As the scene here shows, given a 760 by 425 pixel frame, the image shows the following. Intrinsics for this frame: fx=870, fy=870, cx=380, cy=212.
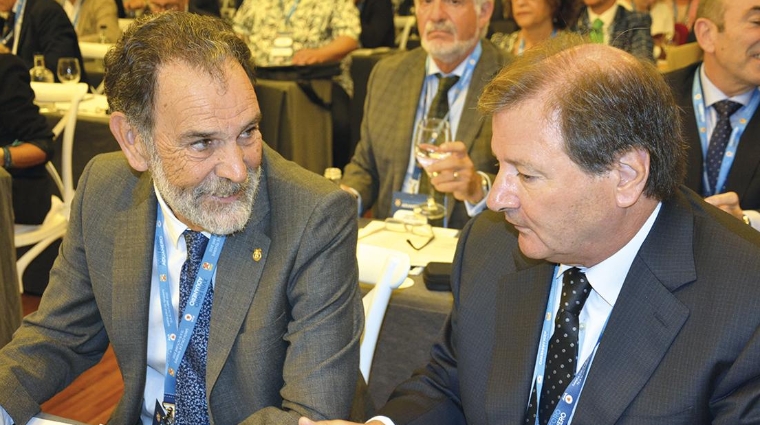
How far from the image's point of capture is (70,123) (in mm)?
4500

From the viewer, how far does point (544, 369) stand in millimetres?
1698

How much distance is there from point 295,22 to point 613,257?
16.7 feet

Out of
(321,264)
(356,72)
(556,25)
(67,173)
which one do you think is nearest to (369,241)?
(321,264)

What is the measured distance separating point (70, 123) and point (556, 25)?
283 cm

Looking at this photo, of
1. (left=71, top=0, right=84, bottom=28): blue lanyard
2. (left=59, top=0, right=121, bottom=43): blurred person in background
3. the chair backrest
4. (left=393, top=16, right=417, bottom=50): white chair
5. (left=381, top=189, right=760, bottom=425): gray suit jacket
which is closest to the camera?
(left=381, top=189, right=760, bottom=425): gray suit jacket

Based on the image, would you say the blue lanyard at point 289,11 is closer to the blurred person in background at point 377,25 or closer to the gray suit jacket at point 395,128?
the blurred person in background at point 377,25

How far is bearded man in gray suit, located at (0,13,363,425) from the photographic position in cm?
181

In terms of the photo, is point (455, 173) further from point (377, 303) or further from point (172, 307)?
point (172, 307)

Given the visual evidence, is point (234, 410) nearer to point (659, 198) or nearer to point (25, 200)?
point (659, 198)

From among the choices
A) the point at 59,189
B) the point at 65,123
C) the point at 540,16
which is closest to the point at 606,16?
the point at 540,16

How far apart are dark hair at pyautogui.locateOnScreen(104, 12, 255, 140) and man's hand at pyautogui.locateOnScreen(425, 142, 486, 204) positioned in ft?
4.21

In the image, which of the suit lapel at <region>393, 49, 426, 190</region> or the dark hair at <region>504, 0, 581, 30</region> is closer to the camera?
the suit lapel at <region>393, 49, 426, 190</region>

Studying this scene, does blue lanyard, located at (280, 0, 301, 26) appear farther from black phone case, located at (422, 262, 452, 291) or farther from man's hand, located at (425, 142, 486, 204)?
black phone case, located at (422, 262, 452, 291)

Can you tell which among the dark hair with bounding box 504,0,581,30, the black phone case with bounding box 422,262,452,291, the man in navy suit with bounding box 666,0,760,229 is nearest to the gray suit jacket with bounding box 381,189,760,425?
the black phone case with bounding box 422,262,452,291
